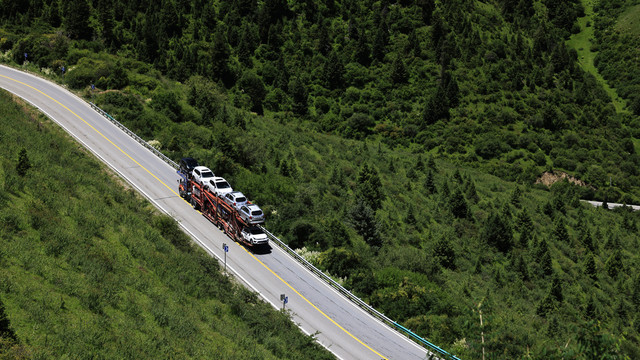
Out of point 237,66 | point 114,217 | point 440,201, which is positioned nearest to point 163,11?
point 237,66

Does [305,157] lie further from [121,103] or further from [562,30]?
[562,30]

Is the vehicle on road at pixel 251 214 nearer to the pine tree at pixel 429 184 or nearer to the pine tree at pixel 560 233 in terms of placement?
the pine tree at pixel 429 184

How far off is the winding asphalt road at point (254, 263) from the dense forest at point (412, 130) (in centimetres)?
228

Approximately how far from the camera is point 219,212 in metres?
36.7

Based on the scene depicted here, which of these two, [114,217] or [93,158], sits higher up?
[114,217]

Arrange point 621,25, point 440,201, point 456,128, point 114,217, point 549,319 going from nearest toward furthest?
point 114,217, point 549,319, point 440,201, point 456,128, point 621,25

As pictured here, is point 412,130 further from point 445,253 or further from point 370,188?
point 445,253

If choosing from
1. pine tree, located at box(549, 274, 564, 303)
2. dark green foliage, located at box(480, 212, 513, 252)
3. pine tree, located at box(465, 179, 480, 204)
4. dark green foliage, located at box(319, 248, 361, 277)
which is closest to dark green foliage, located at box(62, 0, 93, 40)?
dark green foliage, located at box(319, 248, 361, 277)

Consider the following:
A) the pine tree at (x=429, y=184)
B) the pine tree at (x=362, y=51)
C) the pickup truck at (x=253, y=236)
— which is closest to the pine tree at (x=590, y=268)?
the pine tree at (x=429, y=184)

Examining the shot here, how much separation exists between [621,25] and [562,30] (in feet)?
58.9

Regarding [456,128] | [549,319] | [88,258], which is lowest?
[456,128]

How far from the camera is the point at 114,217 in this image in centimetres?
2903

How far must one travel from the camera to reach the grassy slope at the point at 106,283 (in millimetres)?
16312

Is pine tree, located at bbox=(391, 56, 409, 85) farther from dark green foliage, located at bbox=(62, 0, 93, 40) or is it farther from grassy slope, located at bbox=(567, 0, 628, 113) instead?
dark green foliage, located at bbox=(62, 0, 93, 40)
